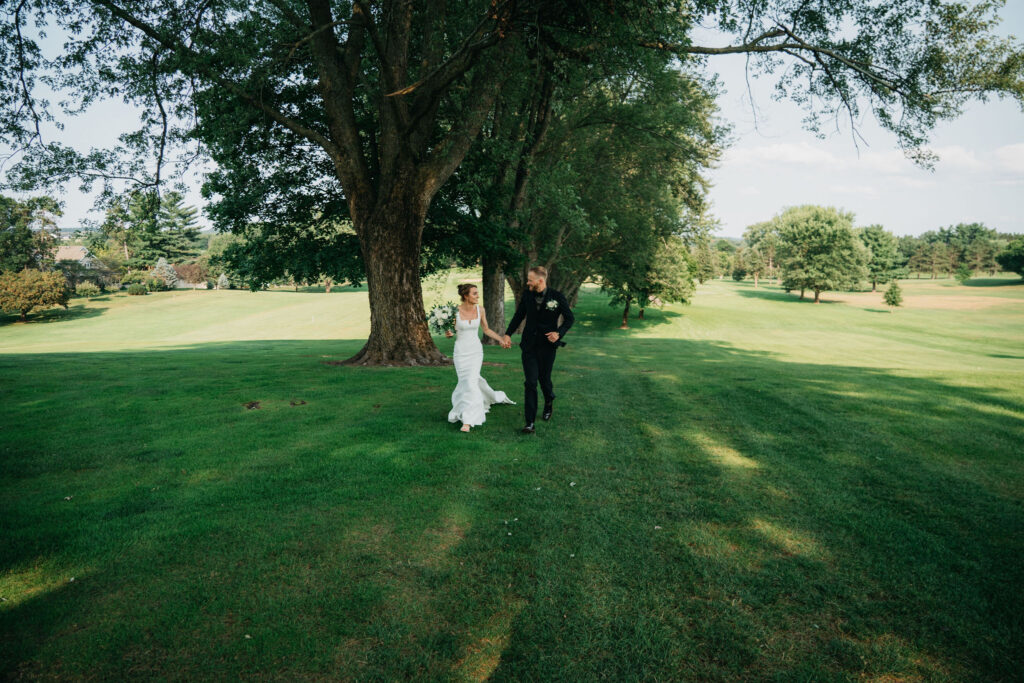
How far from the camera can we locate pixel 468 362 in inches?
326

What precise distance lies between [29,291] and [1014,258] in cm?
13048

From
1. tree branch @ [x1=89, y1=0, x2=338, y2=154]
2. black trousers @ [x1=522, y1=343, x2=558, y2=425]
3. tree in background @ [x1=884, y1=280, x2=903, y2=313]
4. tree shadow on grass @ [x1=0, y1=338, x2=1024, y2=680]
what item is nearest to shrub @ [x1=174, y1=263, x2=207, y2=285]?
tree branch @ [x1=89, y1=0, x2=338, y2=154]

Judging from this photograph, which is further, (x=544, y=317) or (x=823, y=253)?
(x=823, y=253)

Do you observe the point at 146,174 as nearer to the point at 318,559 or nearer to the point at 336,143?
the point at 336,143

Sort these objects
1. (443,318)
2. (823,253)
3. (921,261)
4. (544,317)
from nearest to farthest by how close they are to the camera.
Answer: (544,317) < (443,318) < (823,253) < (921,261)

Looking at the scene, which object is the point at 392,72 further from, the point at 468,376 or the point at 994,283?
the point at 994,283

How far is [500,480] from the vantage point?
19.7 ft

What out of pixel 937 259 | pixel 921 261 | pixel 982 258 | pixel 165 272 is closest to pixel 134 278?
pixel 165 272

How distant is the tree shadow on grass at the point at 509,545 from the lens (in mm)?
3211

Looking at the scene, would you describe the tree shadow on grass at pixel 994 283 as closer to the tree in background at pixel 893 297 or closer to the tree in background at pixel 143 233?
the tree in background at pixel 893 297

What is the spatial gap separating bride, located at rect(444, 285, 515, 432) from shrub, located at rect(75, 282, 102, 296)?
73.9 metres

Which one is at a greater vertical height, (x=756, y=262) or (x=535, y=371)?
(x=756, y=262)

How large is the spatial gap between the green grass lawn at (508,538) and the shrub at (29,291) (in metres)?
49.8

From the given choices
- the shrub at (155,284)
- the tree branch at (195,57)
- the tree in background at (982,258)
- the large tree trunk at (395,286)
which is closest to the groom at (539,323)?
the large tree trunk at (395,286)
